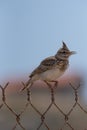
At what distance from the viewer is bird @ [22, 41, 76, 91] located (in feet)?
13.2

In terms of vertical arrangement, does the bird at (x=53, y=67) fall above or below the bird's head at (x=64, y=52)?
below

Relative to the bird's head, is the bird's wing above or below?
below

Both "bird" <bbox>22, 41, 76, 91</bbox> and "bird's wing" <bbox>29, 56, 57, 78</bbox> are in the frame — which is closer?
"bird" <bbox>22, 41, 76, 91</bbox>

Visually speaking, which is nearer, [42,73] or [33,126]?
[42,73]

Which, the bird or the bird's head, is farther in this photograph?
the bird's head

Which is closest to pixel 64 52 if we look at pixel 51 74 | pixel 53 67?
pixel 51 74

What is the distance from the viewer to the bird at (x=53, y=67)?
158 inches

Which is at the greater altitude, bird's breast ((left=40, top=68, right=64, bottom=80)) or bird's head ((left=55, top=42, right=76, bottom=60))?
bird's head ((left=55, top=42, right=76, bottom=60))

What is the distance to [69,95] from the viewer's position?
42.8ft

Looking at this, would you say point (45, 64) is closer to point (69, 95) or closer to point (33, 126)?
point (33, 126)

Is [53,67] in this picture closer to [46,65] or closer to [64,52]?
[46,65]

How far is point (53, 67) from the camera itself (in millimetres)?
4469

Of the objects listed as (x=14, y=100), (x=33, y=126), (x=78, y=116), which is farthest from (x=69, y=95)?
(x=33, y=126)

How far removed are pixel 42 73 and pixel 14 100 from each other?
21.0 ft
